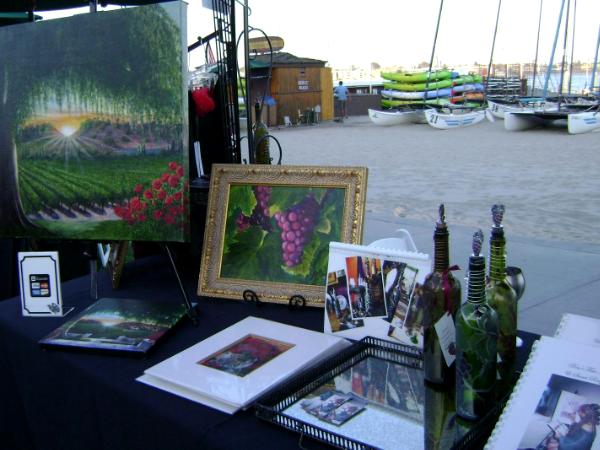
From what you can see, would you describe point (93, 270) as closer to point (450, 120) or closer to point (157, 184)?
point (157, 184)

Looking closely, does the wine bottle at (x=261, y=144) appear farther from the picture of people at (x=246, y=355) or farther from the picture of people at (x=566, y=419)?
the picture of people at (x=566, y=419)

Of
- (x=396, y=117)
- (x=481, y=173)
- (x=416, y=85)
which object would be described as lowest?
(x=481, y=173)

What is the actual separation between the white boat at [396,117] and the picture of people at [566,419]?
69.9 ft

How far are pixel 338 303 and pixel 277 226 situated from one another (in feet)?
1.13

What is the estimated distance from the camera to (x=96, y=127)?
161 centimetres

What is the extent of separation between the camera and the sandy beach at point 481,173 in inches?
237

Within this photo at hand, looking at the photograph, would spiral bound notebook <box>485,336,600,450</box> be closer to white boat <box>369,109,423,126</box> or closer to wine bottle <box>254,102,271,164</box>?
wine bottle <box>254,102,271,164</box>

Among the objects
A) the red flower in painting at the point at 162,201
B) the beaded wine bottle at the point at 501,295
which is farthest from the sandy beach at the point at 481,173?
the beaded wine bottle at the point at 501,295

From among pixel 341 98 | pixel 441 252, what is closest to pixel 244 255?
pixel 441 252

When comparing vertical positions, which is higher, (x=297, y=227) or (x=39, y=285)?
(x=297, y=227)

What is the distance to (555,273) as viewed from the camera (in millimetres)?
4004

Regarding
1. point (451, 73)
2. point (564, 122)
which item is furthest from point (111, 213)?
point (451, 73)

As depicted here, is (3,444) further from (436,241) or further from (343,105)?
(343,105)

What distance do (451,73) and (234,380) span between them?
95.7ft
